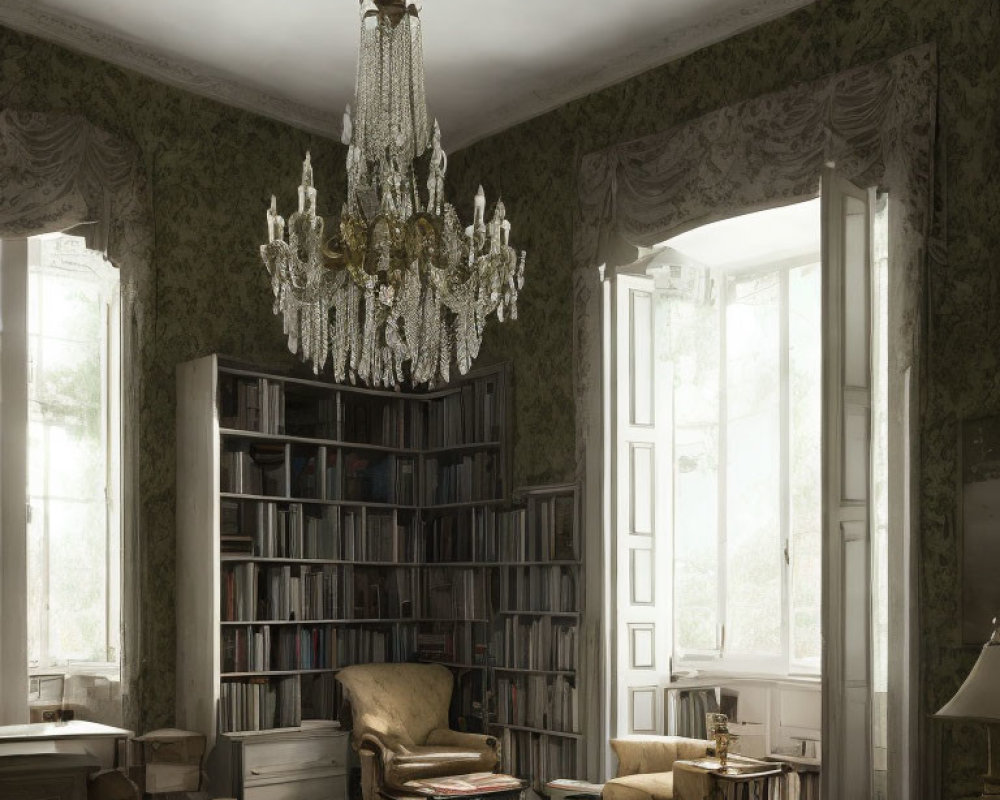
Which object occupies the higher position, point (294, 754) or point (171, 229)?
point (171, 229)

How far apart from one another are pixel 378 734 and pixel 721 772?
2016 mm

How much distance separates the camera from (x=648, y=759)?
21.6ft

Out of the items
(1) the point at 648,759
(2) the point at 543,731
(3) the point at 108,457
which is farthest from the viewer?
(3) the point at 108,457

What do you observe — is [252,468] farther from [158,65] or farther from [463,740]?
[158,65]

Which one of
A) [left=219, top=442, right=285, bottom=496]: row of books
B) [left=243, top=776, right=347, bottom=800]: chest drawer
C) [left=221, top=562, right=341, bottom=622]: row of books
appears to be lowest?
[left=243, top=776, right=347, bottom=800]: chest drawer

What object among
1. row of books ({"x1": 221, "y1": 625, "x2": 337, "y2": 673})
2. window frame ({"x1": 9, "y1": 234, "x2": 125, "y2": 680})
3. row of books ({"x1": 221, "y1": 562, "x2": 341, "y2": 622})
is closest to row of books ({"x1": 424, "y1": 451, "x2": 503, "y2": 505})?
row of books ({"x1": 221, "y1": 562, "x2": 341, "y2": 622})

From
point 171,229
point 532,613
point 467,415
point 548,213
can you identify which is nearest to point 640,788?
point 532,613

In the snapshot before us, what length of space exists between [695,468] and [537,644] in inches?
63.8

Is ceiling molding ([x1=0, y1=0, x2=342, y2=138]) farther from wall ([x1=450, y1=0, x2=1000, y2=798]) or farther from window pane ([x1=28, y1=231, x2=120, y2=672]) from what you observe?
wall ([x1=450, y1=0, x2=1000, y2=798])

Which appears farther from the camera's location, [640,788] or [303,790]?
[303,790]

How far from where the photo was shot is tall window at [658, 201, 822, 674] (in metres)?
7.52

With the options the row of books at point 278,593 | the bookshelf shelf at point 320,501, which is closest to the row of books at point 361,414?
the bookshelf shelf at point 320,501

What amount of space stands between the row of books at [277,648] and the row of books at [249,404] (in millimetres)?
1191

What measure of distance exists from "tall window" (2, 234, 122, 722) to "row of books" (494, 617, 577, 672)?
2324 mm
